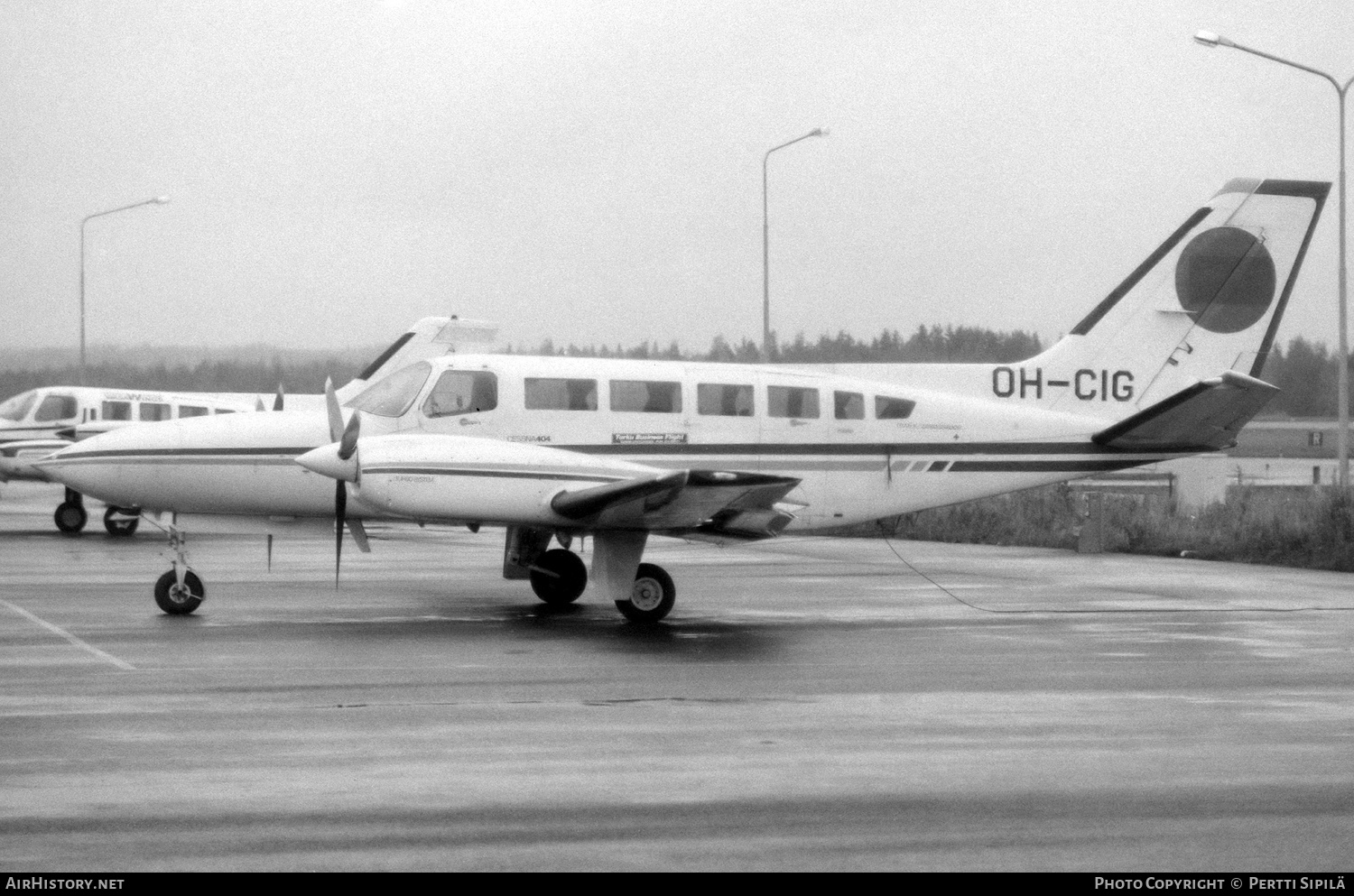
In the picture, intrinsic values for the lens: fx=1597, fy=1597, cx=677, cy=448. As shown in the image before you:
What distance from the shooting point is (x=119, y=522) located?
30.1 m

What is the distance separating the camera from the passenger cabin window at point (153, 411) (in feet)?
110

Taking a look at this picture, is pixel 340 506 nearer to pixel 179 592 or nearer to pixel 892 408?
pixel 179 592

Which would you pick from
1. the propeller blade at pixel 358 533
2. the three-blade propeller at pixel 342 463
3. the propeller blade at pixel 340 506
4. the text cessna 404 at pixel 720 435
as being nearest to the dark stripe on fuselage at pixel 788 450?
the text cessna 404 at pixel 720 435

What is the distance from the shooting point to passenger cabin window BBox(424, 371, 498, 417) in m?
16.3

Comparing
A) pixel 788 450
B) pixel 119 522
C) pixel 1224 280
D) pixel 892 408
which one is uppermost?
pixel 1224 280

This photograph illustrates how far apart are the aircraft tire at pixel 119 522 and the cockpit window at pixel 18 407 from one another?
14.3ft

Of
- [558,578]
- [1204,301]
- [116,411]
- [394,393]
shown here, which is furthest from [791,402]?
[116,411]

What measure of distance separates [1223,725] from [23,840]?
671cm

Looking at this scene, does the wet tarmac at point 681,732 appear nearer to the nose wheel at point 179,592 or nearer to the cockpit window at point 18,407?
the nose wheel at point 179,592

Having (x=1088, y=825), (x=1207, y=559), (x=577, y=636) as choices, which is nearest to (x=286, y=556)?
(x=577, y=636)

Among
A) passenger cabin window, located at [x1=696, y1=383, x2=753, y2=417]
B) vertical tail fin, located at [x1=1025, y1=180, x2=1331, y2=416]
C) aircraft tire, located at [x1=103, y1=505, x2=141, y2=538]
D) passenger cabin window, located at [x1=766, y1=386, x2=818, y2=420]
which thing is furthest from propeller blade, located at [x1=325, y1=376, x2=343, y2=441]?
aircraft tire, located at [x1=103, y1=505, x2=141, y2=538]

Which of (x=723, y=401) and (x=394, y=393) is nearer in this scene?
(x=394, y=393)

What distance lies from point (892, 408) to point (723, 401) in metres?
1.92
